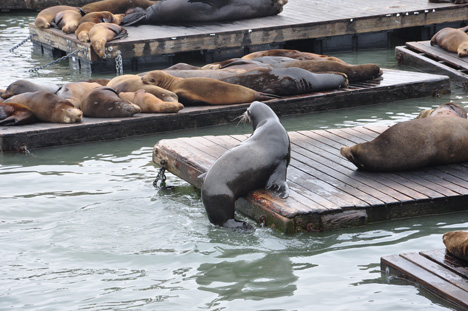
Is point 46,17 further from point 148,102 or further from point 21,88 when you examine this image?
point 148,102

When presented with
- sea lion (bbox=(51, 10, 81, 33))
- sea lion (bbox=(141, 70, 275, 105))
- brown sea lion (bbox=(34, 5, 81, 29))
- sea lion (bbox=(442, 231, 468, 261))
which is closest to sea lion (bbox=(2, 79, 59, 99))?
sea lion (bbox=(141, 70, 275, 105))

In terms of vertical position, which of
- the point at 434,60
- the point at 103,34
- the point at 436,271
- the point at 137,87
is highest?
the point at 103,34

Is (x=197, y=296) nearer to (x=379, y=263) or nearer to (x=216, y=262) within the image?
(x=216, y=262)

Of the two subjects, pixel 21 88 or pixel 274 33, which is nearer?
pixel 21 88

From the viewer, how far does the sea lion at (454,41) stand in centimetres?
1163

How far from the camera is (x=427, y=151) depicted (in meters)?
6.32

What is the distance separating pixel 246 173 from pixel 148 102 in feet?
11.1

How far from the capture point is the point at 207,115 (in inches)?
363

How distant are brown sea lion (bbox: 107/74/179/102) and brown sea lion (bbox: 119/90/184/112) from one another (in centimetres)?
8

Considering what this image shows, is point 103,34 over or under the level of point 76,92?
over

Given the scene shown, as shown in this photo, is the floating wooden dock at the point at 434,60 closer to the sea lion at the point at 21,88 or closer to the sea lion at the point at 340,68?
the sea lion at the point at 340,68

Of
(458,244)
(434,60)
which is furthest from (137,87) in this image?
(458,244)

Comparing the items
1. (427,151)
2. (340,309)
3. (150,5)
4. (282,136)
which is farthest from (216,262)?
(150,5)

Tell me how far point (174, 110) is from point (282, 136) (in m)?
3.00
